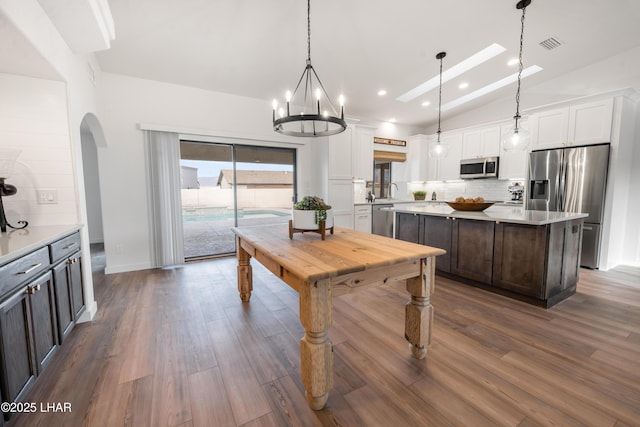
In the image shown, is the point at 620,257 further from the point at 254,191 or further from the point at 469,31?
the point at 254,191

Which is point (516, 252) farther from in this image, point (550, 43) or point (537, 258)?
point (550, 43)

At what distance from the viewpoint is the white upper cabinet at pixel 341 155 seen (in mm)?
5168

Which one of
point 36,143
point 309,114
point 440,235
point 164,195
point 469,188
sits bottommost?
point 440,235

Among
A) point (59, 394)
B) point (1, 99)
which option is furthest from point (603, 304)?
point (1, 99)

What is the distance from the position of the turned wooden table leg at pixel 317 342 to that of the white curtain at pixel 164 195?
3436 mm

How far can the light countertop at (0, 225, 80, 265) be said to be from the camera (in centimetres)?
140

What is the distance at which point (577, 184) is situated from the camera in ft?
13.0

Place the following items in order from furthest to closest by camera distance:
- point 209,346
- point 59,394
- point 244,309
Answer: point 244,309 < point 209,346 < point 59,394

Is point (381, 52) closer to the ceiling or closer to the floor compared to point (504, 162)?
closer to the ceiling

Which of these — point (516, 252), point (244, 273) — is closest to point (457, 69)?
point (516, 252)

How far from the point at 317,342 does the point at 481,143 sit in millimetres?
5847

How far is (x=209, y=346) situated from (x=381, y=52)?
403 cm

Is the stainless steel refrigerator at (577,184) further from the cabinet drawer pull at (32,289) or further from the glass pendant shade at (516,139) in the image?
the cabinet drawer pull at (32,289)

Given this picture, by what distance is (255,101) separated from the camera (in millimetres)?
4605
